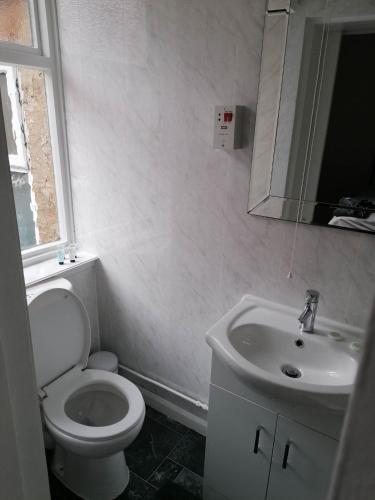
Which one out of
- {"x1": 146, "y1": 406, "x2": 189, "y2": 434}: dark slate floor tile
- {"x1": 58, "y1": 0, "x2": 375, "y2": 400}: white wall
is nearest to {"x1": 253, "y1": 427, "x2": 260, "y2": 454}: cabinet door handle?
{"x1": 58, "y1": 0, "x2": 375, "y2": 400}: white wall

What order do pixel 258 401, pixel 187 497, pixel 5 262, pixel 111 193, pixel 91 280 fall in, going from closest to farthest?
pixel 5 262 < pixel 258 401 < pixel 187 497 < pixel 111 193 < pixel 91 280

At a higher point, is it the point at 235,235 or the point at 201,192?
the point at 201,192

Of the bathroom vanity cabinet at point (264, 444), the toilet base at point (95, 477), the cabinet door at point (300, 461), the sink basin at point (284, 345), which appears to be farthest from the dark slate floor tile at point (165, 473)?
the sink basin at point (284, 345)

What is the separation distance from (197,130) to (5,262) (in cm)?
116

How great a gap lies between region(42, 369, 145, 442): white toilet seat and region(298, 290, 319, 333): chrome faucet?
80 centimetres

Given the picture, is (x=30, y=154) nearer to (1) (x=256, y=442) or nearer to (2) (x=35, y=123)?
(2) (x=35, y=123)

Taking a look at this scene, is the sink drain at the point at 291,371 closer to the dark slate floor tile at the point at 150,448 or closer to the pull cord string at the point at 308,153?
the pull cord string at the point at 308,153

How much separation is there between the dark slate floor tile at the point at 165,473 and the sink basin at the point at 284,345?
0.81 metres

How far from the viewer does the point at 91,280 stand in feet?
6.83

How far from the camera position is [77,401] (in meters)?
1.71

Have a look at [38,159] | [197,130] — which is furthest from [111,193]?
[197,130]

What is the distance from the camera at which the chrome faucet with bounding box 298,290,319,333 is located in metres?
1.32

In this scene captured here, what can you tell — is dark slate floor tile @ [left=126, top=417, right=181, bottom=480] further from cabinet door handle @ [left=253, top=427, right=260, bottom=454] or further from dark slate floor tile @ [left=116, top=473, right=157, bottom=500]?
cabinet door handle @ [left=253, top=427, right=260, bottom=454]

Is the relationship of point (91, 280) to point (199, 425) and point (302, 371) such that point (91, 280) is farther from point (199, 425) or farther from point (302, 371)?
point (302, 371)
